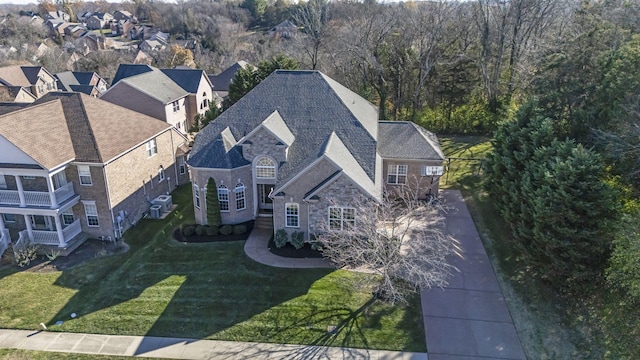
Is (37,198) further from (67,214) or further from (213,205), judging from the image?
(213,205)

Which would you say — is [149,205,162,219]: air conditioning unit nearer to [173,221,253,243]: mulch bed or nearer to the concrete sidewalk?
[173,221,253,243]: mulch bed

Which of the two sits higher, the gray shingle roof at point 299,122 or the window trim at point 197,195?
the gray shingle roof at point 299,122

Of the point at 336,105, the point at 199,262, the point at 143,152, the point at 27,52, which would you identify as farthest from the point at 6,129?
the point at 27,52

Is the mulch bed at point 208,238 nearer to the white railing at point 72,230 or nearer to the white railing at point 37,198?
the white railing at point 72,230

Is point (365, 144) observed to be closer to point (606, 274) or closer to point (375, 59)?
point (606, 274)

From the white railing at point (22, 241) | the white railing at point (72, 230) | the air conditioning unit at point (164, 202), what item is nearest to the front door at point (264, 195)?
the air conditioning unit at point (164, 202)

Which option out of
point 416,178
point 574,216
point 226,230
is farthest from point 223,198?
point 574,216
